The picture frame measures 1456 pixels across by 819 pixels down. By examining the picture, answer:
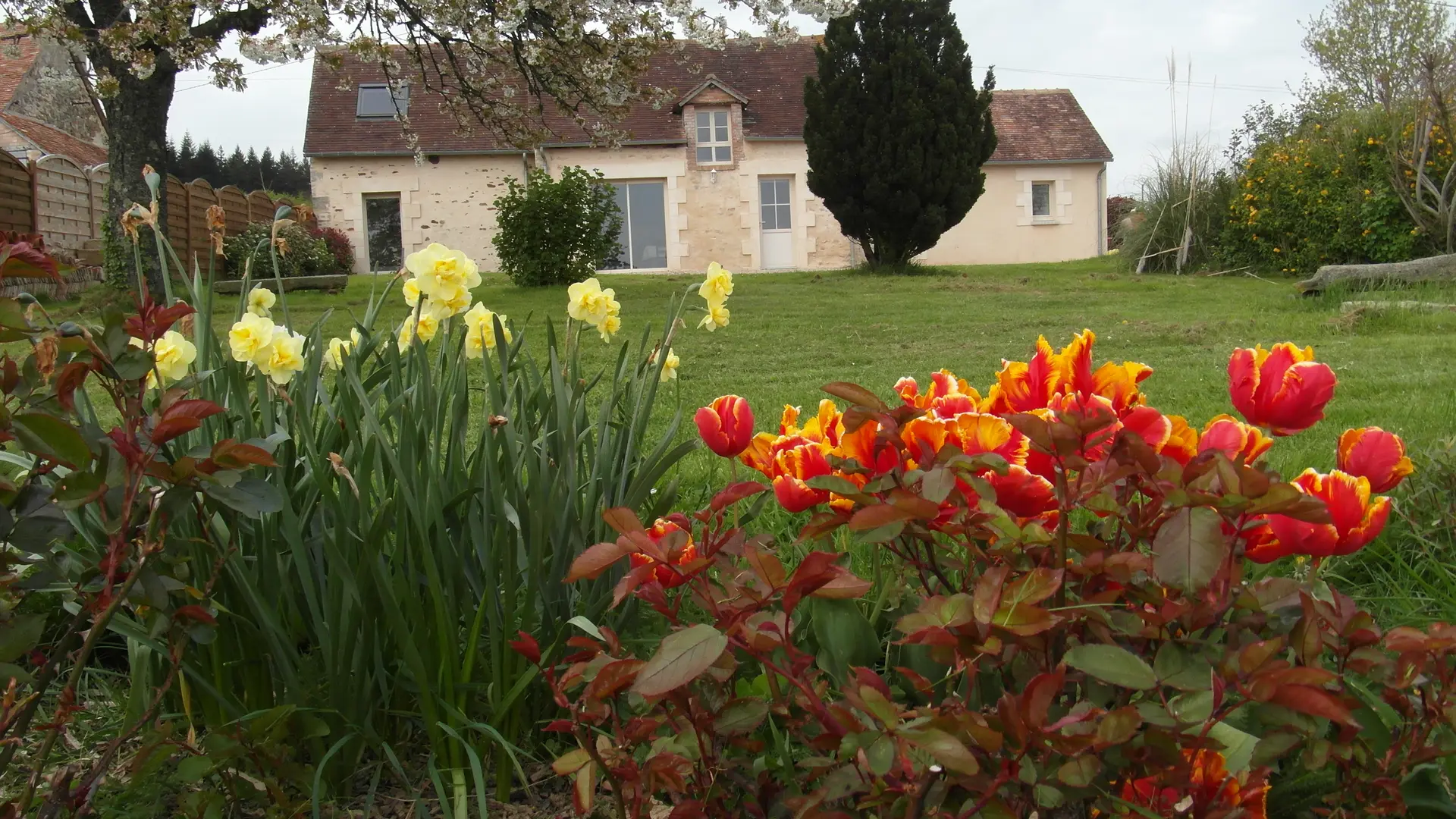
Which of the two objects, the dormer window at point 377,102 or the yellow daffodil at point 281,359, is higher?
the dormer window at point 377,102

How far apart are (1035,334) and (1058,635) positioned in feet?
22.0

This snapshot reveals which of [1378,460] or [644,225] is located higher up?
[644,225]

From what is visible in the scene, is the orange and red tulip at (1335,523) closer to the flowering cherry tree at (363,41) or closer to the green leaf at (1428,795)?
the green leaf at (1428,795)

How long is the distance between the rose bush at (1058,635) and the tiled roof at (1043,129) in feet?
68.1

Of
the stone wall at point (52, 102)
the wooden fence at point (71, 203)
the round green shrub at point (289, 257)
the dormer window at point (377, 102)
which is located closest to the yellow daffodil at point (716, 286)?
the wooden fence at point (71, 203)

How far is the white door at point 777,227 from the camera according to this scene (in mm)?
20344

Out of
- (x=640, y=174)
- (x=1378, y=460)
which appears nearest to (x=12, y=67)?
(x=640, y=174)

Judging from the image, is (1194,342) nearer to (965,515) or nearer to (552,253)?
(965,515)

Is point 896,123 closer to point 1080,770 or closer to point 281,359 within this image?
point 281,359

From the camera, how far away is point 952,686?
1.14 metres

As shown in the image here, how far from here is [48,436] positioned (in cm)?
93

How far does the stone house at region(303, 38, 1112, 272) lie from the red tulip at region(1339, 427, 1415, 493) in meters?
18.7

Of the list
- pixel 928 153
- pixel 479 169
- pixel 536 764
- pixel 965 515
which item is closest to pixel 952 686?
pixel 965 515

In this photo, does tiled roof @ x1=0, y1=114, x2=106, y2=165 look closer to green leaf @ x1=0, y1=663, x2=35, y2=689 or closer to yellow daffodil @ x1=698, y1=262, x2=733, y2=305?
yellow daffodil @ x1=698, y1=262, x2=733, y2=305
